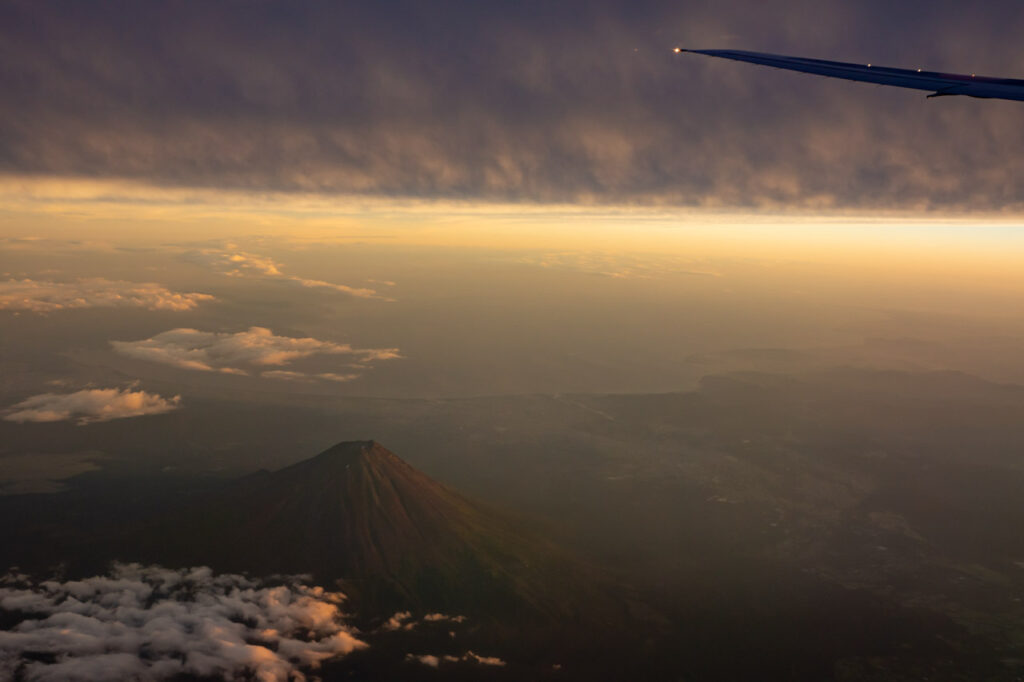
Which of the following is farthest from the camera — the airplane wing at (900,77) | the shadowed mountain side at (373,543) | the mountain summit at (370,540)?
the mountain summit at (370,540)

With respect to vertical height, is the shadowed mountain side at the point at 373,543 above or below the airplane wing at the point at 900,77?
below

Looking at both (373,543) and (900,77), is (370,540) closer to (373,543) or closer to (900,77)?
(373,543)

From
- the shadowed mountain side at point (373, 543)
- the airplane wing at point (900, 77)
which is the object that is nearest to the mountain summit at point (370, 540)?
the shadowed mountain side at point (373, 543)

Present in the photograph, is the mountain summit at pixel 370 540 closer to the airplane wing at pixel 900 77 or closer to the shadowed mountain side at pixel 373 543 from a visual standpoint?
the shadowed mountain side at pixel 373 543

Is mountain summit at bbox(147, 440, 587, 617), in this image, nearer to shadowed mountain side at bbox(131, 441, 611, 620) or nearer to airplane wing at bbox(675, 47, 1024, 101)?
shadowed mountain side at bbox(131, 441, 611, 620)

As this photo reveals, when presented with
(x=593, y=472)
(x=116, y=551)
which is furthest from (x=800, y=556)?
(x=116, y=551)

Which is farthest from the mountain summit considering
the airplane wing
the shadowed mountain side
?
the airplane wing
